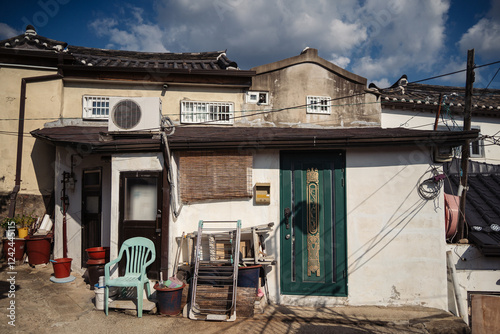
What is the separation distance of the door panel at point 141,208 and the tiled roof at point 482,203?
6.25 meters

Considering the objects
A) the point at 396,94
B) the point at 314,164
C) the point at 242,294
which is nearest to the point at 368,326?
the point at 242,294

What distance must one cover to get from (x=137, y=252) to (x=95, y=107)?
5.58 metres

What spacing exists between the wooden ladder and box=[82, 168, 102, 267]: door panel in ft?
9.75

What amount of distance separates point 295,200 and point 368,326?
2.53m

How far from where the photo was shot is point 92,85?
9.82 metres

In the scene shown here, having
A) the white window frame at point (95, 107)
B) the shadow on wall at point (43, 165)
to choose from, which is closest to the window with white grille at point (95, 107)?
the white window frame at point (95, 107)

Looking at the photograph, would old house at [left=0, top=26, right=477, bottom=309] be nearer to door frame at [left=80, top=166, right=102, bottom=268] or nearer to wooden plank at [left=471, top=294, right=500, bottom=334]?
door frame at [left=80, top=166, right=102, bottom=268]

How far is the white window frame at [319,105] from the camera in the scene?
1105cm

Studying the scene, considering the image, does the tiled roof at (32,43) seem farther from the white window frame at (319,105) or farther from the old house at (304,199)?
the white window frame at (319,105)

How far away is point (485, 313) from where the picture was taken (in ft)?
21.9

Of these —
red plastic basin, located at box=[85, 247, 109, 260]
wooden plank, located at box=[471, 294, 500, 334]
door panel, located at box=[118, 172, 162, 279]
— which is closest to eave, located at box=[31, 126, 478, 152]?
door panel, located at box=[118, 172, 162, 279]

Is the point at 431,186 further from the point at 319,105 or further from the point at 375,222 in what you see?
the point at 319,105

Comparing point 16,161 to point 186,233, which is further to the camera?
point 16,161

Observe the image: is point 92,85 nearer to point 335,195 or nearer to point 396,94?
point 335,195
